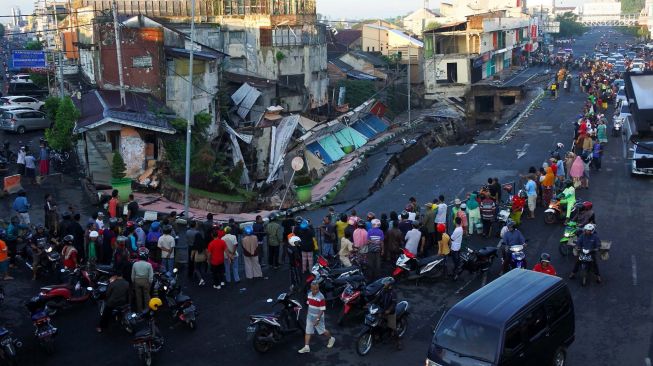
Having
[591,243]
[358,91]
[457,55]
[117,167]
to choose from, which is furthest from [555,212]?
[457,55]

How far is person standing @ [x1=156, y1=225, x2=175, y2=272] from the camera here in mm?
14617

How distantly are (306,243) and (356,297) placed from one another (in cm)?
254

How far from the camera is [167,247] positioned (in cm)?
1462

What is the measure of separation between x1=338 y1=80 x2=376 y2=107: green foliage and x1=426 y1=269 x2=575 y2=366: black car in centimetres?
4066

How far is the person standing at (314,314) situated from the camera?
11.3 m

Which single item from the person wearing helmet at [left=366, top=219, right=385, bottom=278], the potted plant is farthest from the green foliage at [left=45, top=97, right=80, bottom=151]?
the person wearing helmet at [left=366, top=219, right=385, bottom=278]

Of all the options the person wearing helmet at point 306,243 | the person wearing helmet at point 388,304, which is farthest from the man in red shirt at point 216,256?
the person wearing helmet at point 388,304

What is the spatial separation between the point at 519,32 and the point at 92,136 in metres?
61.4

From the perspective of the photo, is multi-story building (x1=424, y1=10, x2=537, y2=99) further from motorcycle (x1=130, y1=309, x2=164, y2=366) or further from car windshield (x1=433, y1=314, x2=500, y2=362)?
car windshield (x1=433, y1=314, x2=500, y2=362)

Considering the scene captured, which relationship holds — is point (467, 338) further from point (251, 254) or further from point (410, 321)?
point (251, 254)

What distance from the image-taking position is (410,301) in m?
13.6

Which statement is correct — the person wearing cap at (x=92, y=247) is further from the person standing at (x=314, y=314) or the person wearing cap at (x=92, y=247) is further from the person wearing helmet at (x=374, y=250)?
the person wearing helmet at (x=374, y=250)

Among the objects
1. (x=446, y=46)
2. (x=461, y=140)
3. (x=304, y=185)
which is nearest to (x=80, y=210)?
(x=304, y=185)

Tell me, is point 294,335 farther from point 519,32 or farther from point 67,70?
point 519,32
